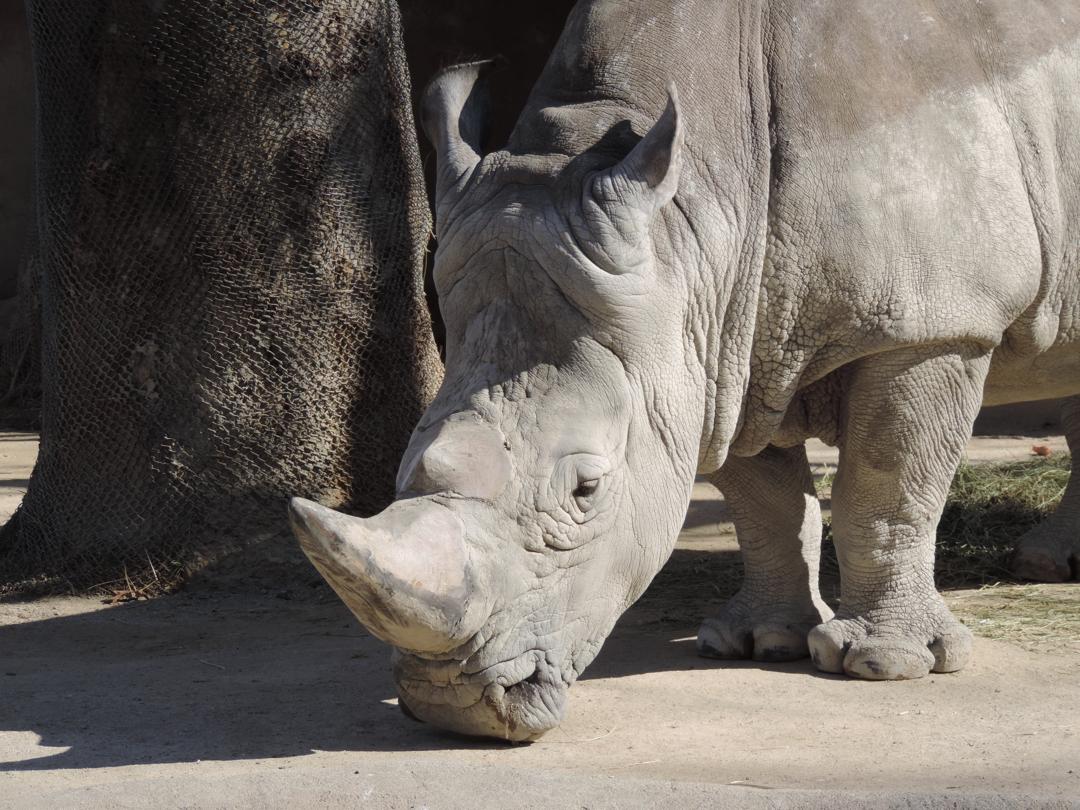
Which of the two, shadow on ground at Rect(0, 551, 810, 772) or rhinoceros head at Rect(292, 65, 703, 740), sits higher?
rhinoceros head at Rect(292, 65, 703, 740)

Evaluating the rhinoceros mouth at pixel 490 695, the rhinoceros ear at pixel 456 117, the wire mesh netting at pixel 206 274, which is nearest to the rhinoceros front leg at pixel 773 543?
the rhinoceros mouth at pixel 490 695

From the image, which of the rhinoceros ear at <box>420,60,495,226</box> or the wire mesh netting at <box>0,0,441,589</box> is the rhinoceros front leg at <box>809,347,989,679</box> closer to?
the rhinoceros ear at <box>420,60,495,226</box>

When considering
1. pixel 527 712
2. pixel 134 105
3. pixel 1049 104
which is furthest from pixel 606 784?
pixel 134 105

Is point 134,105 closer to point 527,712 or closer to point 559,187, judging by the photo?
point 559,187

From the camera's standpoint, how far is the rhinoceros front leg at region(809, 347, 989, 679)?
4734 mm

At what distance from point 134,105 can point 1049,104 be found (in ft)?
11.5

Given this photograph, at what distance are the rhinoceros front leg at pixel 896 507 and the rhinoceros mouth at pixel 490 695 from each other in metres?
1.28

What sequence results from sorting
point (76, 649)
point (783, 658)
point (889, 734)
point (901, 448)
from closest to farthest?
point (889, 734) < point (901, 448) < point (783, 658) < point (76, 649)

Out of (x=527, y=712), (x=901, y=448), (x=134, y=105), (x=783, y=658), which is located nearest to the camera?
(x=527, y=712)

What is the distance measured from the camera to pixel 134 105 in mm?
6258

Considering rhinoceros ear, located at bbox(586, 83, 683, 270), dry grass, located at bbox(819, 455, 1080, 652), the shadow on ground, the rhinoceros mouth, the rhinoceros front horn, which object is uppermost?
rhinoceros ear, located at bbox(586, 83, 683, 270)

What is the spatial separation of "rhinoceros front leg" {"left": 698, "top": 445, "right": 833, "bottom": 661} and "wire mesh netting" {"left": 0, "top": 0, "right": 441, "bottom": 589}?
69.0 inches

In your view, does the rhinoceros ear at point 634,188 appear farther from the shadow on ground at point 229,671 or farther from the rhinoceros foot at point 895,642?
the rhinoceros foot at point 895,642

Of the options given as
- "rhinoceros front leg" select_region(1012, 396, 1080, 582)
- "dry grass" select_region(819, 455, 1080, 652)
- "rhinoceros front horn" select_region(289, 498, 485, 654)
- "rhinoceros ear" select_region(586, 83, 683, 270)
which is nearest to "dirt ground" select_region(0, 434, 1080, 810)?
"dry grass" select_region(819, 455, 1080, 652)
